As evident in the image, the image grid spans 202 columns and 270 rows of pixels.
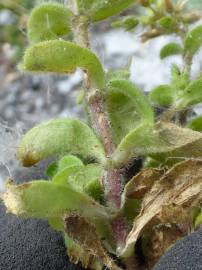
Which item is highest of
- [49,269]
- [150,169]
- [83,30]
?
[83,30]

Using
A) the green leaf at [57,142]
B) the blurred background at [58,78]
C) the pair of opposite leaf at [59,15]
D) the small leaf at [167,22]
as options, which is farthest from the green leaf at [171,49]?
the blurred background at [58,78]

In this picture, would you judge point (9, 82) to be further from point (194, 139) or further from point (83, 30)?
point (194, 139)

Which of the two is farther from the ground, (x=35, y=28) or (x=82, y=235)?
(x=35, y=28)

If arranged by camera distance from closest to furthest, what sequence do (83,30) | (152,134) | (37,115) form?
(152,134)
(83,30)
(37,115)

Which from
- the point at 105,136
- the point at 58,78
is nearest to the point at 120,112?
the point at 105,136

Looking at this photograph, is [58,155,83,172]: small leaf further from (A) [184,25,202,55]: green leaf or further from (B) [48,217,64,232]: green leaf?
(A) [184,25,202,55]: green leaf

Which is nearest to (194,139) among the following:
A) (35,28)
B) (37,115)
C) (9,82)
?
(35,28)

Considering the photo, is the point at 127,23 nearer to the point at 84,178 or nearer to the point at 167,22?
the point at 167,22
